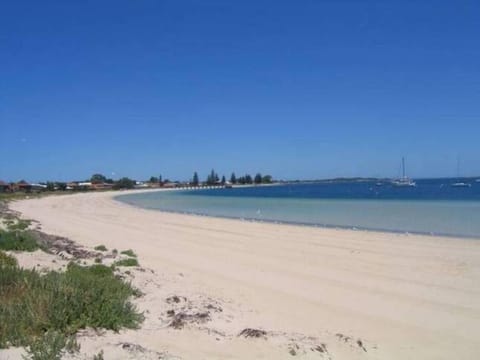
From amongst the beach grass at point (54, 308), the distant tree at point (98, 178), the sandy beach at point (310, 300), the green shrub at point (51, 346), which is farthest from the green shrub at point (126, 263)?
the distant tree at point (98, 178)

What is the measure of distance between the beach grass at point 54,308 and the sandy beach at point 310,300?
259 millimetres

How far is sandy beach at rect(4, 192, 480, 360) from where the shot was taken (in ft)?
18.6

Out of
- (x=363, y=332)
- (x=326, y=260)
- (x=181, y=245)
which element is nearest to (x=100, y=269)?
(x=363, y=332)

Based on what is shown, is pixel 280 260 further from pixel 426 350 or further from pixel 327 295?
pixel 426 350

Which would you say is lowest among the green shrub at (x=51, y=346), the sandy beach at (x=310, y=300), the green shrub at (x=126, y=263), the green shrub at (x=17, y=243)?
the sandy beach at (x=310, y=300)

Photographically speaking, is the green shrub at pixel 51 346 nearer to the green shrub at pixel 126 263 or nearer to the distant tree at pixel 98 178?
the green shrub at pixel 126 263

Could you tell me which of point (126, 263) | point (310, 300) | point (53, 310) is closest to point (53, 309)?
point (53, 310)

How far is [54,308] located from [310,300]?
4.76 meters

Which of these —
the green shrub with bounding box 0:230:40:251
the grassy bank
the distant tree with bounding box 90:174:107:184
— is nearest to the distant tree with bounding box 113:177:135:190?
the distant tree with bounding box 90:174:107:184

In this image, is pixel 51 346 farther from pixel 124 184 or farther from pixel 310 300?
pixel 124 184

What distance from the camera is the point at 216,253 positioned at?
587 inches

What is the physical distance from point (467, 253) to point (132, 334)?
11.8 meters

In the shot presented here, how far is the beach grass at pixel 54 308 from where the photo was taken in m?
4.92

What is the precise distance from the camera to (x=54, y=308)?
5.27 m
